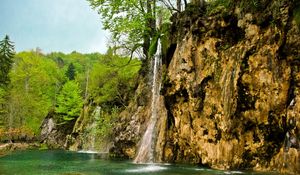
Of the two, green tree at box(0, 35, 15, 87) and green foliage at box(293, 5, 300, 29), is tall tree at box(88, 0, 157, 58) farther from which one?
green tree at box(0, 35, 15, 87)

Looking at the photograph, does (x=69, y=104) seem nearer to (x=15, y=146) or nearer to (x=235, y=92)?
(x=15, y=146)

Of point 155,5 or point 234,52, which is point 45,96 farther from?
point 234,52

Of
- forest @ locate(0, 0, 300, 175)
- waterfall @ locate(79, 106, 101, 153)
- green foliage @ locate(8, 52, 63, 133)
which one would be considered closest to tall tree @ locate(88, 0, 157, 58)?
forest @ locate(0, 0, 300, 175)

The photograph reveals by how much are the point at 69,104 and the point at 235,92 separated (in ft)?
126

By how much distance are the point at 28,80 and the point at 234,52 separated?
54581mm

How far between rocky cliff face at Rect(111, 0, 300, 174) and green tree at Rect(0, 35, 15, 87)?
3864cm

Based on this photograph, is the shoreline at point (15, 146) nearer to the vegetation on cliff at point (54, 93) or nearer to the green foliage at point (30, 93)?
the vegetation on cliff at point (54, 93)

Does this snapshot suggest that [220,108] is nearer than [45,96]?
Yes

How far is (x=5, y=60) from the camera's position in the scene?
2298 inches

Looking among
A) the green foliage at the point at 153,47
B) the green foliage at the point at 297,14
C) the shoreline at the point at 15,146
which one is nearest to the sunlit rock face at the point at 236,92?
the green foliage at the point at 297,14

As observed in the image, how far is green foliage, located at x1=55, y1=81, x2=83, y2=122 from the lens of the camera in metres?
52.7

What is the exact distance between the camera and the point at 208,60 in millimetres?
21391

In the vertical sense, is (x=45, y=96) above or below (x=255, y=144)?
above

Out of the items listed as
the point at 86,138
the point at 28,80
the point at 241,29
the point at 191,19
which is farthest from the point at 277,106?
the point at 28,80
